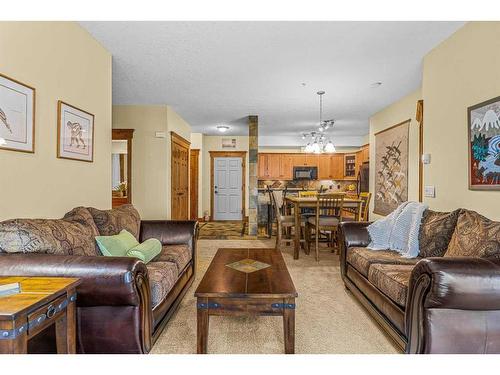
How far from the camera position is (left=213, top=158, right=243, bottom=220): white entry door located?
8.45m

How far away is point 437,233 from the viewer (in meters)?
2.43

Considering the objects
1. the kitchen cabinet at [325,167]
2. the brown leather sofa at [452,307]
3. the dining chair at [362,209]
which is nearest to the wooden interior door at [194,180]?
the kitchen cabinet at [325,167]

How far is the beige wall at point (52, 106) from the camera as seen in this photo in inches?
76.2

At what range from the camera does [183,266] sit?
2.69 metres

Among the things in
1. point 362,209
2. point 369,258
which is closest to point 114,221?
point 369,258

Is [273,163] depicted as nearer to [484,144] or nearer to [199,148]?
[199,148]

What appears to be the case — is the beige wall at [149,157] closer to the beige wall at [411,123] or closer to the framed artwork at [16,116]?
the framed artwork at [16,116]

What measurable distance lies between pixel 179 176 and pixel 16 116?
4104 millimetres

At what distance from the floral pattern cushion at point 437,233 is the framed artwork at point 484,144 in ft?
1.03

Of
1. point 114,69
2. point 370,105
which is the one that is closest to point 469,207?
point 370,105

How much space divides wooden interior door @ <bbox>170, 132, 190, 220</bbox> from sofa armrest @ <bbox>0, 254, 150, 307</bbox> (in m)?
3.85

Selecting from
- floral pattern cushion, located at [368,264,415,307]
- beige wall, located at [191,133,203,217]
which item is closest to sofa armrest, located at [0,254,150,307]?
floral pattern cushion, located at [368,264,415,307]

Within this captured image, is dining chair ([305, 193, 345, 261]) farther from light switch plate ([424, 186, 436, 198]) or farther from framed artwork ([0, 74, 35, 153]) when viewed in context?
framed artwork ([0, 74, 35, 153])
